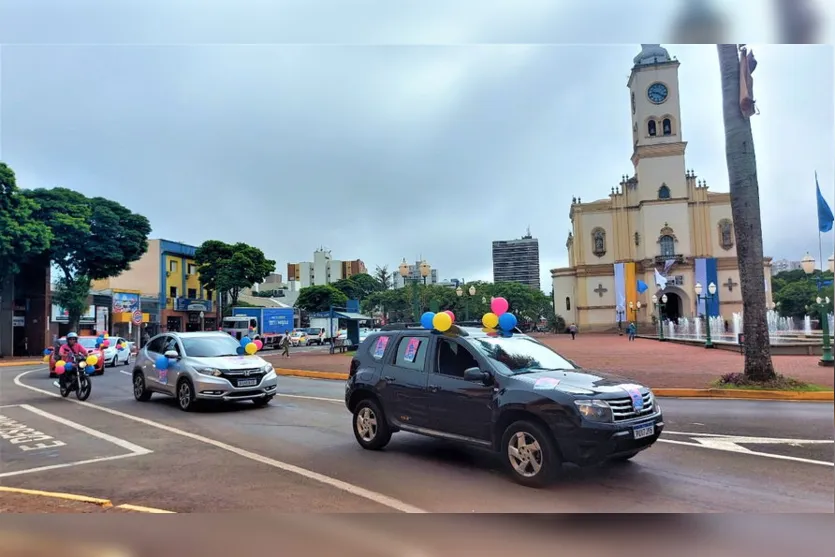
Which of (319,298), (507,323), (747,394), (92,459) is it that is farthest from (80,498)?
(747,394)

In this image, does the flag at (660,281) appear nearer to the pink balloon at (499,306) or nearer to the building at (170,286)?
the pink balloon at (499,306)

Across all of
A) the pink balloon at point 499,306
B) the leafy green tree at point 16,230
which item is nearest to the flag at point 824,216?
the pink balloon at point 499,306

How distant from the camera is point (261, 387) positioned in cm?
960

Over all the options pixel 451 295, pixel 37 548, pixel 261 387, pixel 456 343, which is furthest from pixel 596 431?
pixel 261 387

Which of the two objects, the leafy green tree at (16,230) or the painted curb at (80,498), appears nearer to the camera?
the painted curb at (80,498)

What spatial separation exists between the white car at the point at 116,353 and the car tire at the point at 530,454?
976 cm

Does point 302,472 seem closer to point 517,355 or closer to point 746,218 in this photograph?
point 517,355

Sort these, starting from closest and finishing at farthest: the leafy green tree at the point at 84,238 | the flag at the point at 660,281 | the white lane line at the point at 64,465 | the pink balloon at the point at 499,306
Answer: the white lane line at the point at 64,465 → the pink balloon at the point at 499,306 → the leafy green tree at the point at 84,238 → the flag at the point at 660,281

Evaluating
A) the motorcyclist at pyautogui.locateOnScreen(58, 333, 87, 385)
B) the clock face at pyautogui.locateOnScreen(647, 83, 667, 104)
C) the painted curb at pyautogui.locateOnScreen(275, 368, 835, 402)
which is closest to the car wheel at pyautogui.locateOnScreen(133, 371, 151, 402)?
the motorcyclist at pyautogui.locateOnScreen(58, 333, 87, 385)

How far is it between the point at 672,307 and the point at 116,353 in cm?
1365

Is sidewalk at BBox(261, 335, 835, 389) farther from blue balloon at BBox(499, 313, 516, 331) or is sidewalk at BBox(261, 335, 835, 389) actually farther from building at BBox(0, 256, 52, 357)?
building at BBox(0, 256, 52, 357)

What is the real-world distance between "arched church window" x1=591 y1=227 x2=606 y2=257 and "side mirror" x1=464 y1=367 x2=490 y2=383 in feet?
9.39

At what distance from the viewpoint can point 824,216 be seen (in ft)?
14.5

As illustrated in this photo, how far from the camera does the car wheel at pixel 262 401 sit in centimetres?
972
